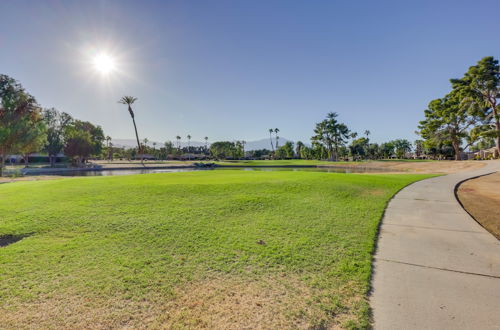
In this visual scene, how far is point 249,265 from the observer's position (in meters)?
3.78

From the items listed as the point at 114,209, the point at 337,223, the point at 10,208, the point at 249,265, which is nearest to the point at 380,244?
the point at 337,223

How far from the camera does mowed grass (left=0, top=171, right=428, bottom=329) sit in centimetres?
263

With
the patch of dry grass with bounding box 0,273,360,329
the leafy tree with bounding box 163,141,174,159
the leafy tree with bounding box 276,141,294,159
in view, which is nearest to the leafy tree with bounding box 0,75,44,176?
the patch of dry grass with bounding box 0,273,360,329

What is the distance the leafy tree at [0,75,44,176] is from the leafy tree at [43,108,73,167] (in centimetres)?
2622

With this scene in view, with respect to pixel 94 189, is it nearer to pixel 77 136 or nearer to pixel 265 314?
pixel 265 314

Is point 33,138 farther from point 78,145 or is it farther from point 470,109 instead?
point 470,109

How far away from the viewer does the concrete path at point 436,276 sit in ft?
8.43

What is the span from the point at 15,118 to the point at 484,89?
64700mm

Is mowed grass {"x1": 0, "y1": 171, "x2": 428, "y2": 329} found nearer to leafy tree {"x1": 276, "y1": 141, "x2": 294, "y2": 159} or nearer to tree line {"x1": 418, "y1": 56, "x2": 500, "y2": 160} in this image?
tree line {"x1": 418, "y1": 56, "x2": 500, "y2": 160}

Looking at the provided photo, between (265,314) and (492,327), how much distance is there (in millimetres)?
2465

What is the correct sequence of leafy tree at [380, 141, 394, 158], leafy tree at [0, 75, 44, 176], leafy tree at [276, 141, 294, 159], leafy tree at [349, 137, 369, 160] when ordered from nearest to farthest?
1. leafy tree at [0, 75, 44, 176]
2. leafy tree at [349, 137, 369, 160]
3. leafy tree at [380, 141, 394, 158]
4. leafy tree at [276, 141, 294, 159]

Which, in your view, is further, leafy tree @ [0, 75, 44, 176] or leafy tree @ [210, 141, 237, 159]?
leafy tree @ [210, 141, 237, 159]

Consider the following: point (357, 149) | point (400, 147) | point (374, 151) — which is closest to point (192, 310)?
point (357, 149)

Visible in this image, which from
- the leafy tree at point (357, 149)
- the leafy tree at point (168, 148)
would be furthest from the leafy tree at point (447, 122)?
the leafy tree at point (168, 148)
